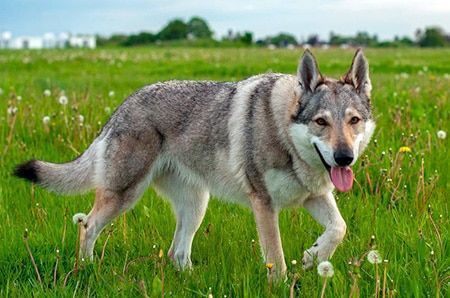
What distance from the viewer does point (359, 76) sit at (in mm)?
4684

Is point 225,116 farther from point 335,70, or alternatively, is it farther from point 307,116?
point 335,70

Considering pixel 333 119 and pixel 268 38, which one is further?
pixel 268 38

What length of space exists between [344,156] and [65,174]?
234 centimetres

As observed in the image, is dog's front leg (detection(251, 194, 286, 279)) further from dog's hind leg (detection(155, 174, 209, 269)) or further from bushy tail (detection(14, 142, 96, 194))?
bushy tail (detection(14, 142, 96, 194))

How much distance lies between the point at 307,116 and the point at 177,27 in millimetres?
73956

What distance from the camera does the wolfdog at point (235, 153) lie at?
4473 mm

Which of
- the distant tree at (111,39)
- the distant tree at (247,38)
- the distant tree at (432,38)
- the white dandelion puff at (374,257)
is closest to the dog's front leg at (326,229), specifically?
the white dandelion puff at (374,257)

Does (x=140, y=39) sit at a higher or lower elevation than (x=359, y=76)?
lower

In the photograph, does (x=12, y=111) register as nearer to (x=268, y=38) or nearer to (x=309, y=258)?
(x=309, y=258)

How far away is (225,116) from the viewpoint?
5.23 m

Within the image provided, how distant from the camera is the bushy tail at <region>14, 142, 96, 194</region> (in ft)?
17.7

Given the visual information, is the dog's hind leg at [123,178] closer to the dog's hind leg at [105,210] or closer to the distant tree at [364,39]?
the dog's hind leg at [105,210]

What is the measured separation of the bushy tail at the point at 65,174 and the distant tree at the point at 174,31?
234 feet

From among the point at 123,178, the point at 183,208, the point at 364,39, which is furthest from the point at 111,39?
the point at 123,178
